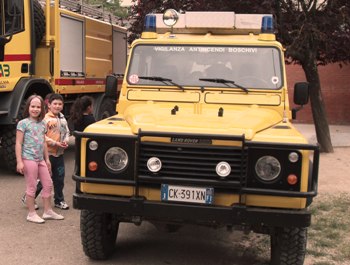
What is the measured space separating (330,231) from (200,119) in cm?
234

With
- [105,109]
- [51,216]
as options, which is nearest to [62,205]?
[51,216]

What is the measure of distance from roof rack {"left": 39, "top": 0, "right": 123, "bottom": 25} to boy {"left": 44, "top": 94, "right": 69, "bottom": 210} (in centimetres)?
334

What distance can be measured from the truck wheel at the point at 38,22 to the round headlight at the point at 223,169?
5.43m

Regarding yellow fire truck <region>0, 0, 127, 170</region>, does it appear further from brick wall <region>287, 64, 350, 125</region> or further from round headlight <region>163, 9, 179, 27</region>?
brick wall <region>287, 64, 350, 125</region>

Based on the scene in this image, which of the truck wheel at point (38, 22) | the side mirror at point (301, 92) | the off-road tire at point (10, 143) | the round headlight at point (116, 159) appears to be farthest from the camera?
the truck wheel at point (38, 22)

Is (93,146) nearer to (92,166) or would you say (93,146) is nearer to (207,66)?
(92,166)

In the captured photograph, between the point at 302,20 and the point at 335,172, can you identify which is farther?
the point at 302,20

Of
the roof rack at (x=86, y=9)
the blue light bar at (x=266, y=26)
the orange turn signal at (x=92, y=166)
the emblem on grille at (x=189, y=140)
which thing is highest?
the roof rack at (x=86, y=9)

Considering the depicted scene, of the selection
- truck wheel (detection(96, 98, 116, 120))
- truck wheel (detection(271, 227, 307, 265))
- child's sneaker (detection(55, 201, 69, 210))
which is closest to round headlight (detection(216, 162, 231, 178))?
truck wheel (detection(271, 227, 307, 265))

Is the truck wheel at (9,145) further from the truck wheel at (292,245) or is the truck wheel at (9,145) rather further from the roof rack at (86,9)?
the truck wheel at (292,245)

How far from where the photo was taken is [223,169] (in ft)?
12.6

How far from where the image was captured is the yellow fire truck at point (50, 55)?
7576 mm

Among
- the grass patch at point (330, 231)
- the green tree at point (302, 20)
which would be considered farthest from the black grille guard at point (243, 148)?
the green tree at point (302, 20)

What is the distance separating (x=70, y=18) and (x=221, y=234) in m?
5.47
